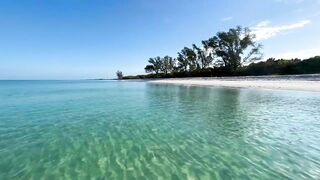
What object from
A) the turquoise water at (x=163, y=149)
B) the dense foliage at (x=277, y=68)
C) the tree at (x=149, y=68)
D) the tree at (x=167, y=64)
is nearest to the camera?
the turquoise water at (x=163, y=149)

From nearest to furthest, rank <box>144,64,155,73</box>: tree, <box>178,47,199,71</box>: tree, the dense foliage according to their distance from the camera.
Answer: the dense foliage
<box>178,47,199,71</box>: tree
<box>144,64,155,73</box>: tree

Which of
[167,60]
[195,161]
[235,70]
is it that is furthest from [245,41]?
[195,161]

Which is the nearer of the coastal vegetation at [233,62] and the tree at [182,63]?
the coastal vegetation at [233,62]

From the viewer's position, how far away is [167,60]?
104438 mm

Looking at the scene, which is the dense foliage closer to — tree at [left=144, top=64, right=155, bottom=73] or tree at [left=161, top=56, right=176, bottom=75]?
tree at [left=161, top=56, right=176, bottom=75]

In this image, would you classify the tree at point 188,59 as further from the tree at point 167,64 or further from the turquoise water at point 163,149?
the turquoise water at point 163,149

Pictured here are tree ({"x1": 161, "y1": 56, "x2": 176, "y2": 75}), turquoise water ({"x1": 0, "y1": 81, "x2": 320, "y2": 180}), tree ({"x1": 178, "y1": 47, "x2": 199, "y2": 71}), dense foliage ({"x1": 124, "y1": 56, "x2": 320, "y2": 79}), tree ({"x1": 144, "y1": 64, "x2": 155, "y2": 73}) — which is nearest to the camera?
turquoise water ({"x1": 0, "y1": 81, "x2": 320, "y2": 180})

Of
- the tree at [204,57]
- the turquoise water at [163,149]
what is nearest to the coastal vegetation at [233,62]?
the tree at [204,57]

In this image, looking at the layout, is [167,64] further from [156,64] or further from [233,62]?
[233,62]

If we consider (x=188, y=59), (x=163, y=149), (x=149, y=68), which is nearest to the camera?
(x=163, y=149)

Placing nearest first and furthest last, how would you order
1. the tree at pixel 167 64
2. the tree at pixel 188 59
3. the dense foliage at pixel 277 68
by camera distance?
1. the dense foliage at pixel 277 68
2. the tree at pixel 188 59
3. the tree at pixel 167 64

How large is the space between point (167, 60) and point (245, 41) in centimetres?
4869

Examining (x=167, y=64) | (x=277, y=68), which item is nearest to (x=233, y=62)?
(x=277, y=68)

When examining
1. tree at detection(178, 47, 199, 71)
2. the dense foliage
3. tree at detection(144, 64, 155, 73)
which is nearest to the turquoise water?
the dense foliage
